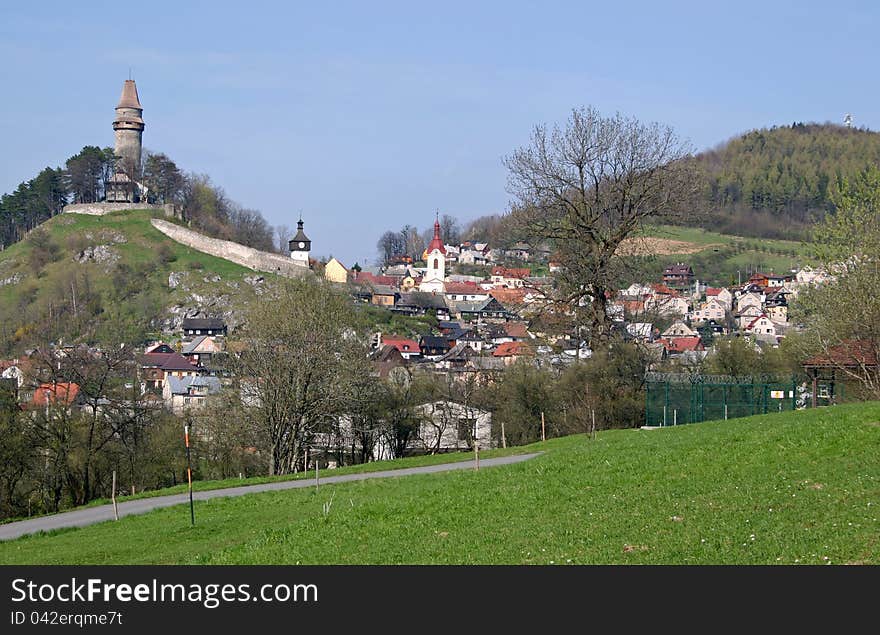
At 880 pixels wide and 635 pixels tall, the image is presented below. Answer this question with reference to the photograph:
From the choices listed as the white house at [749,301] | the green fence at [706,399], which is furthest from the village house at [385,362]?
the white house at [749,301]

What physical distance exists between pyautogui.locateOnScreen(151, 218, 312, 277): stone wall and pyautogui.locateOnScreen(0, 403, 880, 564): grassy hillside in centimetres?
10432

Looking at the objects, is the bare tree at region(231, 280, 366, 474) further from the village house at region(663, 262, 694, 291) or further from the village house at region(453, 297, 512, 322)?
the village house at region(663, 262, 694, 291)

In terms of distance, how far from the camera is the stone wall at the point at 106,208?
135 meters

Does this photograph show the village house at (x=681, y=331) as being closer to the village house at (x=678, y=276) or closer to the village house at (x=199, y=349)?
the village house at (x=678, y=276)

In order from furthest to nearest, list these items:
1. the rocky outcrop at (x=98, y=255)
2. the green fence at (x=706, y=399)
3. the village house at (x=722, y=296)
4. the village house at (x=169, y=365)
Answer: the village house at (x=722, y=296) < the rocky outcrop at (x=98, y=255) < the village house at (x=169, y=365) < the green fence at (x=706, y=399)

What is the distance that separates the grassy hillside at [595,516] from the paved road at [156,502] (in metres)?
1.80

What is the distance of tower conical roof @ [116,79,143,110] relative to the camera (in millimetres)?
152000

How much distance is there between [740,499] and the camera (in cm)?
1363

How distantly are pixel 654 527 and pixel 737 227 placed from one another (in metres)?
158

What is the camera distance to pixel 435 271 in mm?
164500

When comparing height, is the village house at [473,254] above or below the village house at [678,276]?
above

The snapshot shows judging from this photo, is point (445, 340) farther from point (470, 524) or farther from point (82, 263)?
point (470, 524)

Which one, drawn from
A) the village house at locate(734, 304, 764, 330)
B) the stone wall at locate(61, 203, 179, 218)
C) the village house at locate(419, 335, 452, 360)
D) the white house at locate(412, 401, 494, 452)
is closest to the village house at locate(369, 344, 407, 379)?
the white house at locate(412, 401, 494, 452)

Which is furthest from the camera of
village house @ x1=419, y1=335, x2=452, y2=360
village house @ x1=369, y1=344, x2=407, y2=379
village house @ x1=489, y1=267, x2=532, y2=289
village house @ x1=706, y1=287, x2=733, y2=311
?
village house @ x1=489, y1=267, x2=532, y2=289
